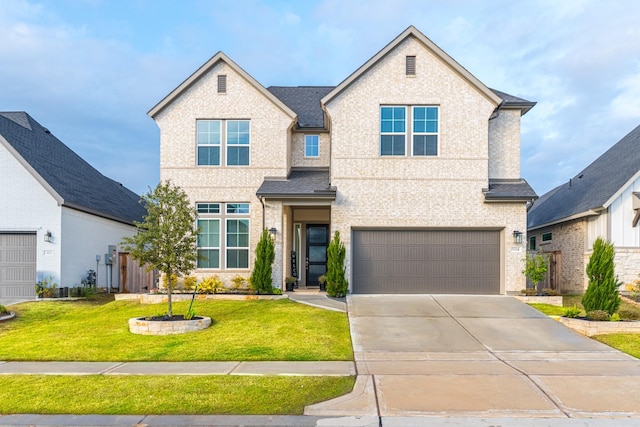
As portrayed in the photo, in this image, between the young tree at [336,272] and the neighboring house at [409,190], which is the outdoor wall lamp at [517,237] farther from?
the young tree at [336,272]

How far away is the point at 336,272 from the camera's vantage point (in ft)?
51.8

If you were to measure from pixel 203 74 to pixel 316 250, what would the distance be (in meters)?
7.72

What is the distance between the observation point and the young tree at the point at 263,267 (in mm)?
15852

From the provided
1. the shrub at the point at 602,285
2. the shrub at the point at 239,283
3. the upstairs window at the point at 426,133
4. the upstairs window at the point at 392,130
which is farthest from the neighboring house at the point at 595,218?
the shrub at the point at 239,283

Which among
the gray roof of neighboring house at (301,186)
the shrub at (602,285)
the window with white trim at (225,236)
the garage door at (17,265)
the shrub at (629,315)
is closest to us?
the shrub at (602,285)

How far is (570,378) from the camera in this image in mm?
7957

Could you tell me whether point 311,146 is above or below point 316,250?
above

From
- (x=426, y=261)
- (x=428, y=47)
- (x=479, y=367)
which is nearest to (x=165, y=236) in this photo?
(x=479, y=367)

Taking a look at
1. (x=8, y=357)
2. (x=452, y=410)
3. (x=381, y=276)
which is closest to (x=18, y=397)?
(x=8, y=357)

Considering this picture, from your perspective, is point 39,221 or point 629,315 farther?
point 39,221

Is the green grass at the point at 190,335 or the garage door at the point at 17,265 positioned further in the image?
the garage door at the point at 17,265

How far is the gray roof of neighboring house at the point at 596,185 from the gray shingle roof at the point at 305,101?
1056cm

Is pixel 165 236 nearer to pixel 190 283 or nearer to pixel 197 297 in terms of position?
pixel 197 297

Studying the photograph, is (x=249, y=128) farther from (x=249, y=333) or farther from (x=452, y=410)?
(x=452, y=410)
